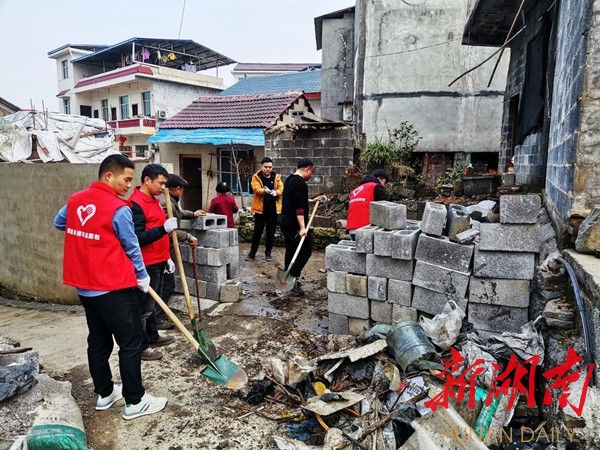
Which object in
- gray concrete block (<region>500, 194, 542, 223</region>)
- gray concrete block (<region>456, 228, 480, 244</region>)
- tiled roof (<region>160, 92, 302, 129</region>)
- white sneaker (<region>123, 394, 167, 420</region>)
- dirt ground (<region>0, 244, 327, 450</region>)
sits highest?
tiled roof (<region>160, 92, 302, 129</region>)

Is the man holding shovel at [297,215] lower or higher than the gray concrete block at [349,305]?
higher

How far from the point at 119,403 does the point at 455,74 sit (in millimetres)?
11617

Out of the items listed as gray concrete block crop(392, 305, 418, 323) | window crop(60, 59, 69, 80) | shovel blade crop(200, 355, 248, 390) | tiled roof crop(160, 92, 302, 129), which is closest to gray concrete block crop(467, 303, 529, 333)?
gray concrete block crop(392, 305, 418, 323)

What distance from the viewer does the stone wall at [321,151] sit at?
931 centimetres

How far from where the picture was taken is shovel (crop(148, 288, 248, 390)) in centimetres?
339

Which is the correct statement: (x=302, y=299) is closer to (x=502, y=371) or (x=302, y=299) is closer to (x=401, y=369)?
(x=401, y=369)

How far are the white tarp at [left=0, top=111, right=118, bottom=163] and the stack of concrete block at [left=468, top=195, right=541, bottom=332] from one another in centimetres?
1360

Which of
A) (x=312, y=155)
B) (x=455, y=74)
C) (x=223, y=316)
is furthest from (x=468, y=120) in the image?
(x=223, y=316)

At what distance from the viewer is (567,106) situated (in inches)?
139

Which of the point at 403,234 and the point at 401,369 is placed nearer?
the point at 401,369

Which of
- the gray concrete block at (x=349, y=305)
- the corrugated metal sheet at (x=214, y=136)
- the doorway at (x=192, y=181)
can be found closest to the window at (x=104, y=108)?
the corrugated metal sheet at (x=214, y=136)

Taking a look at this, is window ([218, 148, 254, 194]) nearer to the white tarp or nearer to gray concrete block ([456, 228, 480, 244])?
the white tarp

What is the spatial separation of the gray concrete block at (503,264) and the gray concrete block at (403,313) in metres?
0.70

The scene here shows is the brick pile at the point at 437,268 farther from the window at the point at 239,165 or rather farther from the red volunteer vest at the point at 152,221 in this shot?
the window at the point at 239,165
